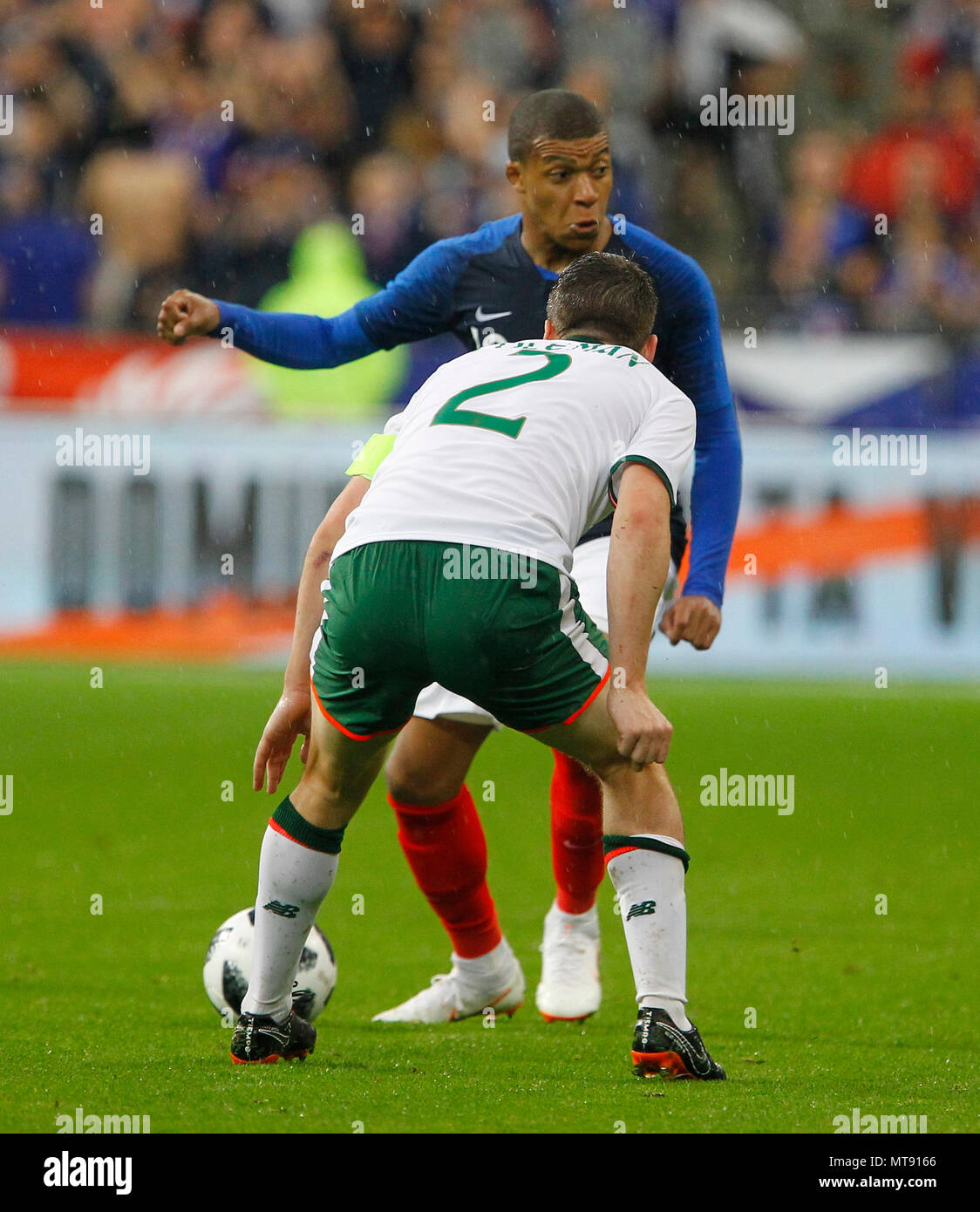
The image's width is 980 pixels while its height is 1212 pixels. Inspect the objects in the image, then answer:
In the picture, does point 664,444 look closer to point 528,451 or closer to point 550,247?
point 528,451

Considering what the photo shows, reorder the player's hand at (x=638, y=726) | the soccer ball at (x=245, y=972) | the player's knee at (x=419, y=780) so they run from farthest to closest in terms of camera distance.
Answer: the player's knee at (x=419, y=780), the soccer ball at (x=245, y=972), the player's hand at (x=638, y=726)

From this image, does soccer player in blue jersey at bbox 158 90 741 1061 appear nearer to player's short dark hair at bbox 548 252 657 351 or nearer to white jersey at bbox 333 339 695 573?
player's short dark hair at bbox 548 252 657 351

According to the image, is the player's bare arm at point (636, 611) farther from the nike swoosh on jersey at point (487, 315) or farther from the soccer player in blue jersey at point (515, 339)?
the nike swoosh on jersey at point (487, 315)

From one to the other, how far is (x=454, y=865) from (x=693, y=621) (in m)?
0.92

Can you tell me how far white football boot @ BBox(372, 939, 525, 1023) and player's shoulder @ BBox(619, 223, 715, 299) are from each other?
1853 mm

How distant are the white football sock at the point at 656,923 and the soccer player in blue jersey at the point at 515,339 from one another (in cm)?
91

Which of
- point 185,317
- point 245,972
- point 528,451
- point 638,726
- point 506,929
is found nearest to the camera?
point 638,726

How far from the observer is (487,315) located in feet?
16.9

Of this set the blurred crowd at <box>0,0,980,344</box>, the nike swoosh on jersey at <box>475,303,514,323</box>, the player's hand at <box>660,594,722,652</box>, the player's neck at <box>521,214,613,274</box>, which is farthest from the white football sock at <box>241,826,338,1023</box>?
the blurred crowd at <box>0,0,980,344</box>

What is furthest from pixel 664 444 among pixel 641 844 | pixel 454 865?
pixel 454 865

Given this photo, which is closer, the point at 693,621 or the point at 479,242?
the point at 693,621

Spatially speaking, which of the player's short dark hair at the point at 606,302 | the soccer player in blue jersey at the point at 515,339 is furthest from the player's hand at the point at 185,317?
the player's short dark hair at the point at 606,302

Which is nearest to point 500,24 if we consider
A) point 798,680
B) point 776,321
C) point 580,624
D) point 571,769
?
point 776,321

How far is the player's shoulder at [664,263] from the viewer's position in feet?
16.6
